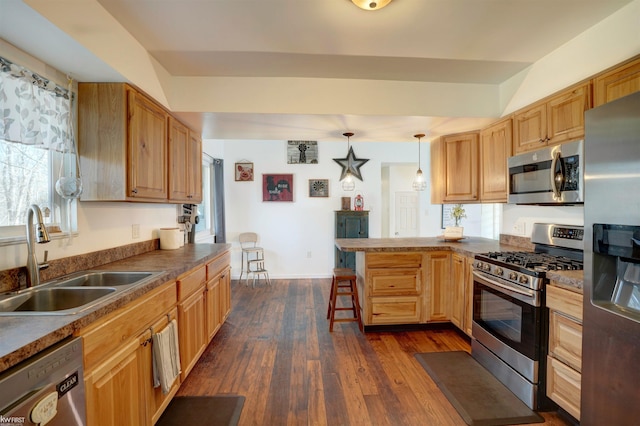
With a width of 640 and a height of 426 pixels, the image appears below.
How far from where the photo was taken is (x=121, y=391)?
1.26 m

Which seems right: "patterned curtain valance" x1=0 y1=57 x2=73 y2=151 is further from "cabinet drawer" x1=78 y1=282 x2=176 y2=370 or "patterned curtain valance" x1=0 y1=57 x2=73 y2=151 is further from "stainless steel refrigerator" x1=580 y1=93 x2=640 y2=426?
"stainless steel refrigerator" x1=580 y1=93 x2=640 y2=426

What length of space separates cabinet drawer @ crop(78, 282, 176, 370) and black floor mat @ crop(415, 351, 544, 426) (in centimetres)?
198

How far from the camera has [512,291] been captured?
Answer: 1.92 metres

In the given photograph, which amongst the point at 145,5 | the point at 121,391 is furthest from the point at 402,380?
the point at 145,5

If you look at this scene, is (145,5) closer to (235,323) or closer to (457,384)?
(235,323)

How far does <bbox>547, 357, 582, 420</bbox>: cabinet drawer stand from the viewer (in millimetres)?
1544

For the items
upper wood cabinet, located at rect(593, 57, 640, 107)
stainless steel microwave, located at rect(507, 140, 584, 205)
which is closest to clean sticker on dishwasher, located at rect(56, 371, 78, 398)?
stainless steel microwave, located at rect(507, 140, 584, 205)

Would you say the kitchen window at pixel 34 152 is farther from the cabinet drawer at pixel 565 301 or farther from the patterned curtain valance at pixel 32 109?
the cabinet drawer at pixel 565 301

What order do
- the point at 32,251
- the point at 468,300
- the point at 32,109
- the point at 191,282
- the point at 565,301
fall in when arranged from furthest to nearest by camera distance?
the point at 468,300
the point at 191,282
the point at 565,301
the point at 32,109
the point at 32,251

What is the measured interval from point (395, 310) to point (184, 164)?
8.55 ft

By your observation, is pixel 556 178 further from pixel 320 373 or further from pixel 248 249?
pixel 248 249

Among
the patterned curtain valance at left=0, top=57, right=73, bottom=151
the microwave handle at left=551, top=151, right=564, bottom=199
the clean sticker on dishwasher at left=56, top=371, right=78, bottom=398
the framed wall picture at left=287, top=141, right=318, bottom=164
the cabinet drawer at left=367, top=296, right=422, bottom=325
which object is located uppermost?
the framed wall picture at left=287, top=141, right=318, bottom=164

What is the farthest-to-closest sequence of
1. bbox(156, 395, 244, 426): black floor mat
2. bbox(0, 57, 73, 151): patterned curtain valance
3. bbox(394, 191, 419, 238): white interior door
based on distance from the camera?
bbox(394, 191, 419, 238): white interior door → bbox(156, 395, 244, 426): black floor mat → bbox(0, 57, 73, 151): patterned curtain valance

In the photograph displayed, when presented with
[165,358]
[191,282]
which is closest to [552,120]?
[191,282]
